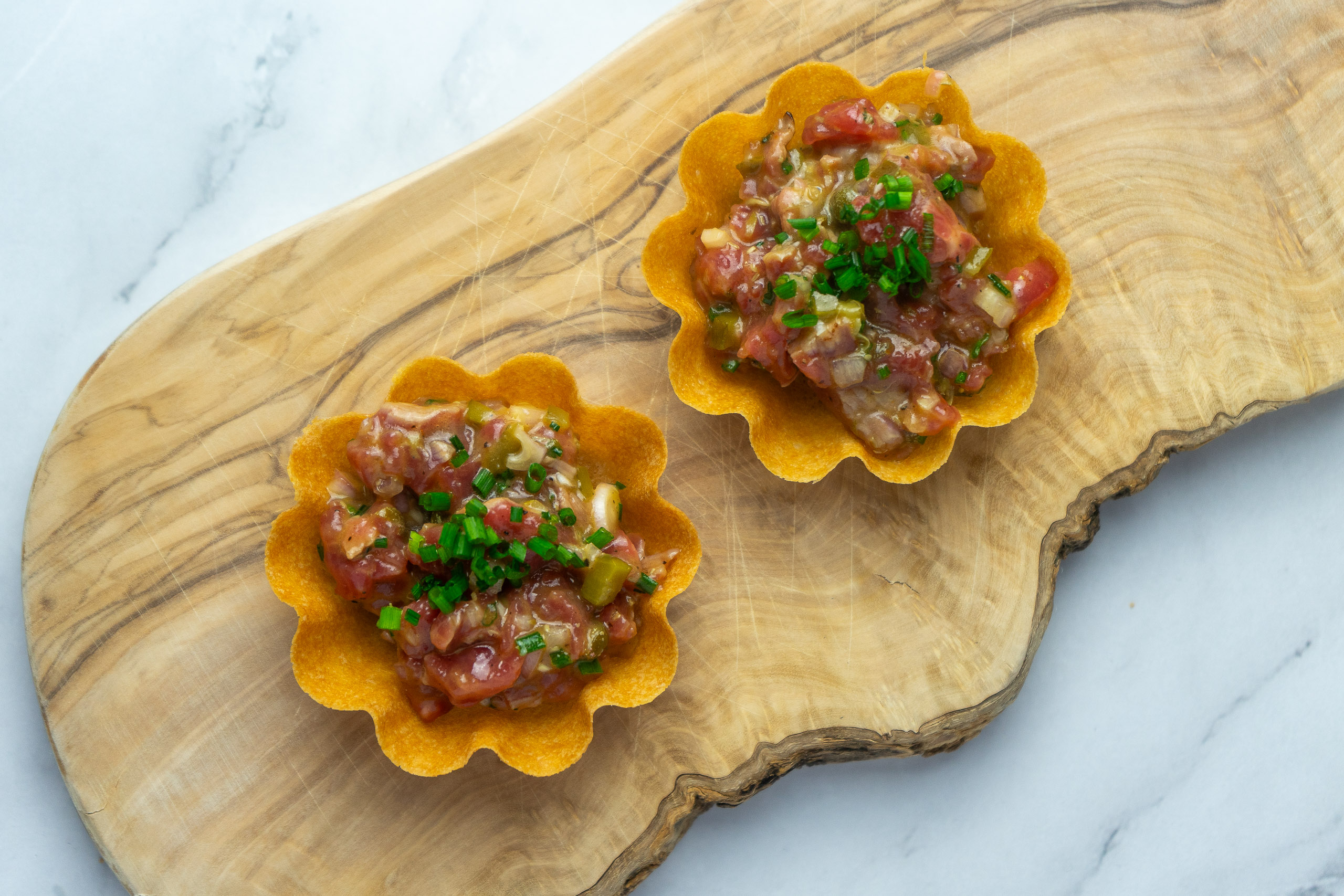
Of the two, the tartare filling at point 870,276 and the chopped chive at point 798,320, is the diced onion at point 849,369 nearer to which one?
the tartare filling at point 870,276

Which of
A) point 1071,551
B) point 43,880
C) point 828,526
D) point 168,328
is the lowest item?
point 43,880

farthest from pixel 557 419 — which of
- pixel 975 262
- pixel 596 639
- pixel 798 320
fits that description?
pixel 975 262

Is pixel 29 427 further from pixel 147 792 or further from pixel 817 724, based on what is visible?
pixel 817 724

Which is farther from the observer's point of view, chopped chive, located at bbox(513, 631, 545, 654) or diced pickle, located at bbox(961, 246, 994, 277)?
diced pickle, located at bbox(961, 246, 994, 277)

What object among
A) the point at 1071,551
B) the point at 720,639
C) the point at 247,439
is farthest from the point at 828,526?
the point at 247,439

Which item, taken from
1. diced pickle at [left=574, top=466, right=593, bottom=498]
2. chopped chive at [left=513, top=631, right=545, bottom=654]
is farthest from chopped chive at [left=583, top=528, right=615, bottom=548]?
chopped chive at [left=513, top=631, right=545, bottom=654]

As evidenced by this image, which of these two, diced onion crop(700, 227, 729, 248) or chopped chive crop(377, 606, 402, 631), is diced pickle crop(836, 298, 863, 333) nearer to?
diced onion crop(700, 227, 729, 248)

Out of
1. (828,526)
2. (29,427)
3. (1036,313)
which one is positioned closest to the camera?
(1036,313)
